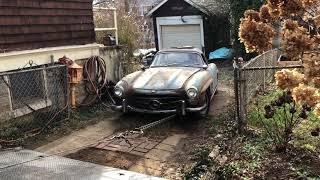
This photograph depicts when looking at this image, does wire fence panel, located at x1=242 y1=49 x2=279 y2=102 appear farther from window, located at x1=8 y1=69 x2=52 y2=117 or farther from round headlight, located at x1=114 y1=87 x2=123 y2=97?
window, located at x1=8 y1=69 x2=52 y2=117

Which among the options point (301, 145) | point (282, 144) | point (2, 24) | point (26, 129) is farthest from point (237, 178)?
point (2, 24)

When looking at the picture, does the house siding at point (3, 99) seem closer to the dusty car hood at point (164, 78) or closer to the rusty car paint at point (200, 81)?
the dusty car hood at point (164, 78)

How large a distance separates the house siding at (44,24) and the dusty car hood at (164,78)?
2.46 metres

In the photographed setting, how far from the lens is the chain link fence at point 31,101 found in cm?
810

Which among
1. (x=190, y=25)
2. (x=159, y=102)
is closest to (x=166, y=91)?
(x=159, y=102)

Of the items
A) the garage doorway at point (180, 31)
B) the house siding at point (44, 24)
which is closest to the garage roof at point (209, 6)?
the garage doorway at point (180, 31)

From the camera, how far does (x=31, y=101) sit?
938 cm

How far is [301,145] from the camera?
21.8ft

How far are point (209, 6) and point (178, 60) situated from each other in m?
12.8

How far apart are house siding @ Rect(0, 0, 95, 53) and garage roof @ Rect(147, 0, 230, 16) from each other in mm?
10839

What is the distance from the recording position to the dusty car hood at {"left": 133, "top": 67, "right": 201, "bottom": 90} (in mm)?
8945

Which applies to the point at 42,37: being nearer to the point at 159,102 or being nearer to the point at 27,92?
the point at 27,92

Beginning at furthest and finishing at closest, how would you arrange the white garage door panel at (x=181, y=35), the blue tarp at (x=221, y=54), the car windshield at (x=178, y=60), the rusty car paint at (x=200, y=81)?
1. the white garage door panel at (x=181, y=35)
2. the blue tarp at (x=221, y=54)
3. the car windshield at (x=178, y=60)
4. the rusty car paint at (x=200, y=81)

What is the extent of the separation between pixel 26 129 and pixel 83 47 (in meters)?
3.80
